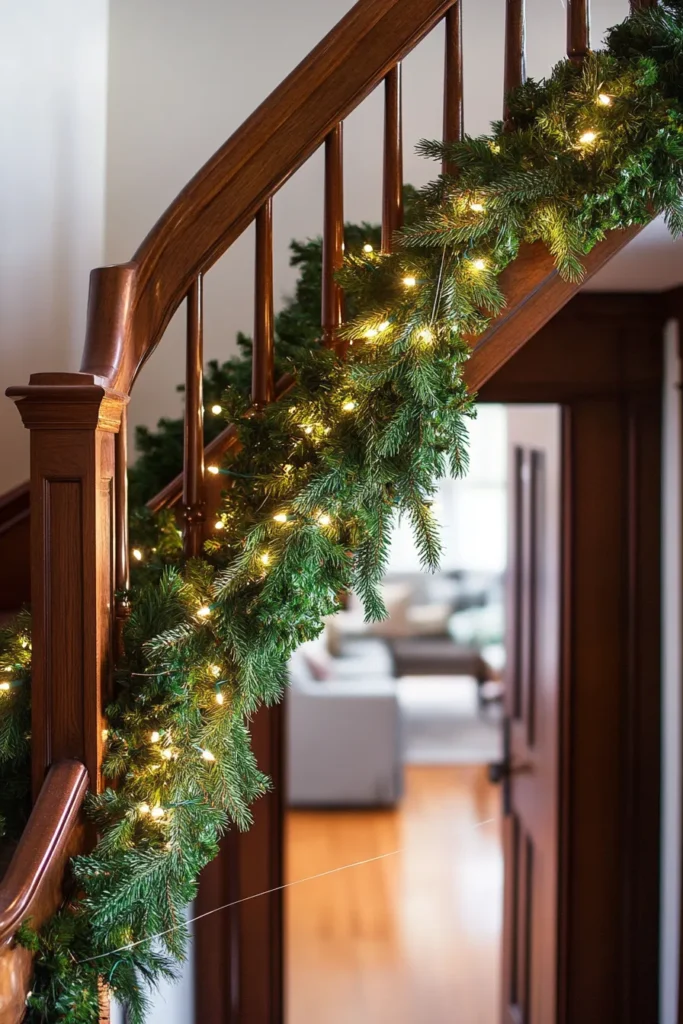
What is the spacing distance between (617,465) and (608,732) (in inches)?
34.7

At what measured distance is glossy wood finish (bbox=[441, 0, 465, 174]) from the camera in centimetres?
138

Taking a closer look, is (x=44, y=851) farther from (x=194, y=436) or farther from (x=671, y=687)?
(x=671, y=687)

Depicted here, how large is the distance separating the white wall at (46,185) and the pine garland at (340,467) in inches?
51.0

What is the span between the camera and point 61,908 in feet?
3.89

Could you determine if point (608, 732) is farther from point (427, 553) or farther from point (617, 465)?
point (427, 553)

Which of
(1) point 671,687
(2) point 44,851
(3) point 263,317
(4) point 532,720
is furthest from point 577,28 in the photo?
(4) point 532,720

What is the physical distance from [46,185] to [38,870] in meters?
1.96

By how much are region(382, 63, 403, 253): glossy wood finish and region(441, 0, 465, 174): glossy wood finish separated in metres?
0.07

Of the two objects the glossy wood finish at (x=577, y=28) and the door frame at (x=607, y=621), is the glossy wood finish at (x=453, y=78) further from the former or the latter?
the door frame at (x=607, y=621)

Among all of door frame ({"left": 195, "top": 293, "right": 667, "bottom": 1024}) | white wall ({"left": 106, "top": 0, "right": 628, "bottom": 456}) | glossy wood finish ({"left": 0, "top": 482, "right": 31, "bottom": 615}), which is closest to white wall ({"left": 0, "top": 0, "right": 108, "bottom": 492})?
white wall ({"left": 106, "top": 0, "right": 628, "bottom": 456})

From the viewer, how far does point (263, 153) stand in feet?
4.36

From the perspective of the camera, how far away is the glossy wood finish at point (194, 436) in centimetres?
135

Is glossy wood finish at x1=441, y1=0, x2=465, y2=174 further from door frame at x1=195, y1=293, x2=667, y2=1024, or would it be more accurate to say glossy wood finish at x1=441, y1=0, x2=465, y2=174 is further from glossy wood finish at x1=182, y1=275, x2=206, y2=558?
door frame at x1=195, y1=293, x2=667, y2=1024

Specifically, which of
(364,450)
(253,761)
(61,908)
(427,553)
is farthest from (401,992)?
(364,450)
